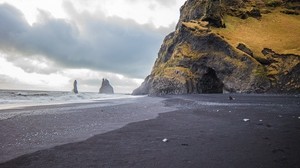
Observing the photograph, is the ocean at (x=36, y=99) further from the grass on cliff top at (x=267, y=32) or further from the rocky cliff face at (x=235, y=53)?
the grass on cliff top at (x=267, y=32)

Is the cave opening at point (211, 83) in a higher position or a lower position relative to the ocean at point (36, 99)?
higher

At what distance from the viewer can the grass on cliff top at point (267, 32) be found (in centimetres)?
7438

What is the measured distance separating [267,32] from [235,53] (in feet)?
84.7

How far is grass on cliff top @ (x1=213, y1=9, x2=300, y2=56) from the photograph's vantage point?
7438cm

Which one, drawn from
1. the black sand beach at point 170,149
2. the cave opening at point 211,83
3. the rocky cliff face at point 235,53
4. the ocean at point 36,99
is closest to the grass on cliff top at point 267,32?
the rocky cliff face at point 235,53

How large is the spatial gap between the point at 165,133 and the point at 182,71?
68.7m

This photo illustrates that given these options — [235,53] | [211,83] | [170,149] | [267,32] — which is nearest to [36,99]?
[170,149]

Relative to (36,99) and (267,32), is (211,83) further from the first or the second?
(36,99)

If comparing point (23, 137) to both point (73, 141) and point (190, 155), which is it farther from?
point (190, 155)

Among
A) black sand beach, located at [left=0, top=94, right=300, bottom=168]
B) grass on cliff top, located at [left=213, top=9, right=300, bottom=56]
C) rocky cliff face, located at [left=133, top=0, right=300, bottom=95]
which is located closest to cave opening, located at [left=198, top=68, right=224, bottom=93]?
rocky cliff face, located at [left=133, top=0, right=300, bottom=95]

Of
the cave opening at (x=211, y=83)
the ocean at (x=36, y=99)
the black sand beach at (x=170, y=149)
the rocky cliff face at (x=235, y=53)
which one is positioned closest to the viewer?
the black sand beach at (x=170, y=149)

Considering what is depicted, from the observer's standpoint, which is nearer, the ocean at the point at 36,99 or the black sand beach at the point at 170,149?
the black sand beach at the point at 170,149

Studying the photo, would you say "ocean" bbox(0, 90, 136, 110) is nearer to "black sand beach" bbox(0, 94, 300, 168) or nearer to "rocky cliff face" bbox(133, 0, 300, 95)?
"black sand beach" bbox(0, 94, 300, 168)

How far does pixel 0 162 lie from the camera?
663cm
